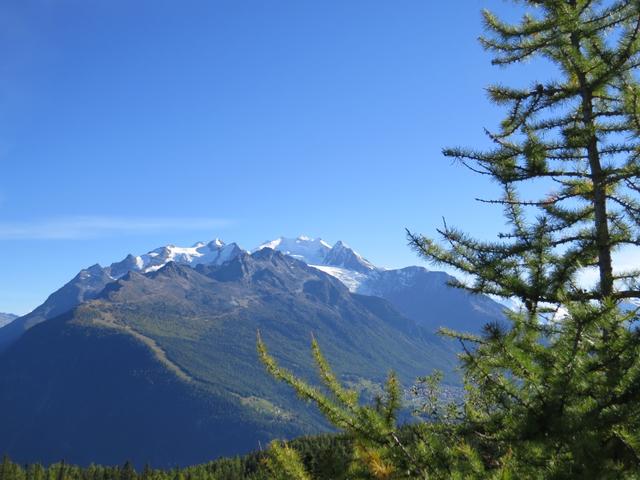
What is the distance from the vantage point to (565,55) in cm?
1032

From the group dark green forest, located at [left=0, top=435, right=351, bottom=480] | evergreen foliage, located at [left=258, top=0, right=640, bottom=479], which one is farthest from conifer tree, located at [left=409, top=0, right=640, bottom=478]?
dark green forest, located at [left=0, top=435, right=351, bottom=480]

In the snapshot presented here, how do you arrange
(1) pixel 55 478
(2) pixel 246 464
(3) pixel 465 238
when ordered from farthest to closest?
(2) pixel 246 464
(1) pixel 55 478
(3) pixel 465 238

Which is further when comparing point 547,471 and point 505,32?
point 505,32

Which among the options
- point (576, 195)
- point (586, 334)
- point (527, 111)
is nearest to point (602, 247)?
point (576, 195)

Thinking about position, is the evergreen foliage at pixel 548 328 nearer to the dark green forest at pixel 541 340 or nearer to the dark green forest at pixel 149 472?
the dark green forest at pixel 541 340

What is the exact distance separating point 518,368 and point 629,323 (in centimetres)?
190

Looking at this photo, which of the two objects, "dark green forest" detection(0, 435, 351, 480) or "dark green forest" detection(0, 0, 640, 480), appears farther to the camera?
"dark green forest" detection(0, 435, 351, 480)

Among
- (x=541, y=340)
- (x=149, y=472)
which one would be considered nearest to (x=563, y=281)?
(x=541, y=340)

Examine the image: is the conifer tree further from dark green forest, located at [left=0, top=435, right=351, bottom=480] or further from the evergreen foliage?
dark green forest, located at [left=0, top=435, right=351, bottom=480]

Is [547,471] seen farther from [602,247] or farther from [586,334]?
[602,247]

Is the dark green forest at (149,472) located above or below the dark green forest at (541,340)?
below

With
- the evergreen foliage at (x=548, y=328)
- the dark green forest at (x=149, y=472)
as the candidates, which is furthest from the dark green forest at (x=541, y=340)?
the dark green forest at (x=149, y=472)

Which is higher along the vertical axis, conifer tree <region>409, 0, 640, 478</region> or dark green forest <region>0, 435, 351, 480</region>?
conifer tree <region>409, 0, 640, 478</region>

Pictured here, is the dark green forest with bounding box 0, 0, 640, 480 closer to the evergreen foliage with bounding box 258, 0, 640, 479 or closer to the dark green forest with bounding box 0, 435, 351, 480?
the evergreen foliage with bounding box 258, 0, 640, 479
